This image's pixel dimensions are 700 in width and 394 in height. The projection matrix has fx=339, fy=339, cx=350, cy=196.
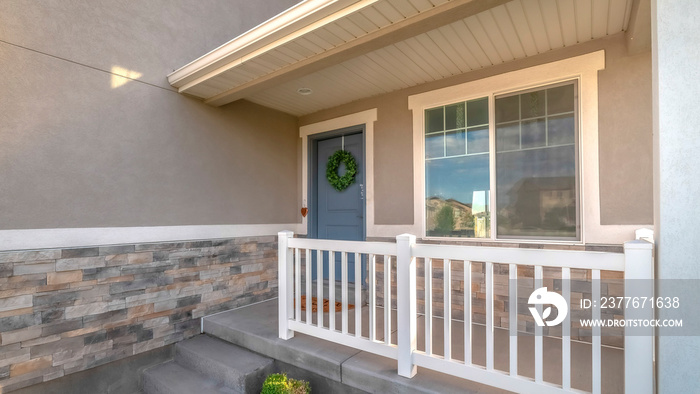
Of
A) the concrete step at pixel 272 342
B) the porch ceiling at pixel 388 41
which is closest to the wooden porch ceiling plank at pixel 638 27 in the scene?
the porch ceiling at pixel 388 41

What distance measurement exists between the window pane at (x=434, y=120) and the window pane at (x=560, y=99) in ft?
3.15

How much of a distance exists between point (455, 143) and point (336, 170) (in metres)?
1.62

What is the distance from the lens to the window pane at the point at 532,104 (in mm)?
2955

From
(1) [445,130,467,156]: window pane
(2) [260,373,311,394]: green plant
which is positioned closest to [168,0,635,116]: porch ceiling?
(1) [445,130,467,156]: window pane

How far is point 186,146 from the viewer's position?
3.40m

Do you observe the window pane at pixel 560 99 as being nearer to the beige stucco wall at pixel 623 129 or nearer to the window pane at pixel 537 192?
the beige stucco wall at pixel 623 129

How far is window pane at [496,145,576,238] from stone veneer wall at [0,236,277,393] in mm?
2838

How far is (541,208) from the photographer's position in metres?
2.91

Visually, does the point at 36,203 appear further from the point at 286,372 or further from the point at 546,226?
the point at 546,226

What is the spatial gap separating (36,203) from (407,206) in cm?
317

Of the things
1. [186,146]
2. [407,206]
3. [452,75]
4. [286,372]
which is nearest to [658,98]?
[452,75]

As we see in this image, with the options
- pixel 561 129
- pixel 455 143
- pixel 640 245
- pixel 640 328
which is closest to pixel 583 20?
pixel 561 129

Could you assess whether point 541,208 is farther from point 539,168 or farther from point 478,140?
point 478,140

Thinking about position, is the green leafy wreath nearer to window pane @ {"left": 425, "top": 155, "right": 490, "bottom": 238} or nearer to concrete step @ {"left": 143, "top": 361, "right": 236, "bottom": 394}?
window pane @ {"left": 425, "top": 155, "right": 490, "bottom": 238}
